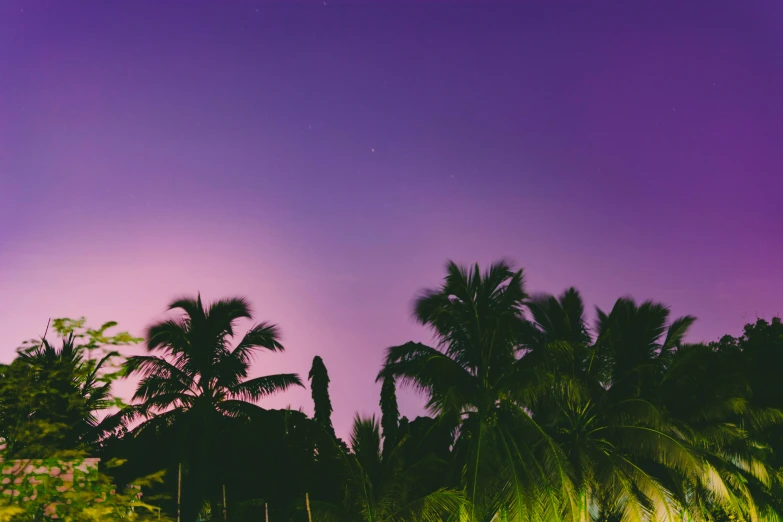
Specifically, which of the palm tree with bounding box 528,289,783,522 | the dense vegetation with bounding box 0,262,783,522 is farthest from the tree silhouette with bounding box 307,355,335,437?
the palm tree with bounding box 528,289,783,522

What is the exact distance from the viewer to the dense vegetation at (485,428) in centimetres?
1541

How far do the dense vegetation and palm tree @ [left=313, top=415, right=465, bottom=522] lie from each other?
0.04 m

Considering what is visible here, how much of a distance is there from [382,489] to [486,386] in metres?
3.37

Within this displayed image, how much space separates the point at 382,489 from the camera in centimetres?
1549

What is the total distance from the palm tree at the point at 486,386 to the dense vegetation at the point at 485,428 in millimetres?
40

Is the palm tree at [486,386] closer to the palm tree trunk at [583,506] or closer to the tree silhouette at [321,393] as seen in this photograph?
the palm tree trunk at [583,506]

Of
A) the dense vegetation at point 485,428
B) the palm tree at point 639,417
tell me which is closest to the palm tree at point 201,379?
the dense vegetation at point 485,428

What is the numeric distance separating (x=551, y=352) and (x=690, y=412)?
21.7ft

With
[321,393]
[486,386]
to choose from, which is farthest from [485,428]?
[321,393]

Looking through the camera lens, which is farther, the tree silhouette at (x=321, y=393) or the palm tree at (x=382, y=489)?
the tree silhouette at (x=321, y=393)

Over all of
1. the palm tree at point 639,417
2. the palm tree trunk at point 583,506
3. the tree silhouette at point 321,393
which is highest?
the tree silhouette at point 321,393

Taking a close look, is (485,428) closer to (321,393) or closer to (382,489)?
(382,489)

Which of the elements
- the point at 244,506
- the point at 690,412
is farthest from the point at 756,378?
the point at 244,506

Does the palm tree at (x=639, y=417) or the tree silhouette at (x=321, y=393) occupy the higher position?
the tree silhouette at (x=321, y=393)
